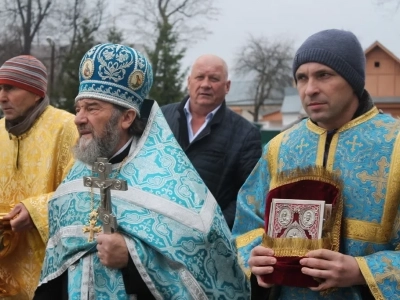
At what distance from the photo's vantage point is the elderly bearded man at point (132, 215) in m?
3.38

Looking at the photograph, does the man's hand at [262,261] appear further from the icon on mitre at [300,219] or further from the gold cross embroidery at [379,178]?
the gold cross embroidery at [379,178]

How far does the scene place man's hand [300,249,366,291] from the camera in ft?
9.08

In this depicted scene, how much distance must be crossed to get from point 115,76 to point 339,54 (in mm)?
1169

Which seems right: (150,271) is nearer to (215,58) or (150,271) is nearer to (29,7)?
(215,58)

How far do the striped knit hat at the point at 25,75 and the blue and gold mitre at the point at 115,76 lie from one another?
1.43m

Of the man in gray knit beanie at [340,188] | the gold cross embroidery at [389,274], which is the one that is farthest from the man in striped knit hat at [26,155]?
the gold cross embroidery at [389,274]

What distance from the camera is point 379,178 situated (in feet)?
9.78

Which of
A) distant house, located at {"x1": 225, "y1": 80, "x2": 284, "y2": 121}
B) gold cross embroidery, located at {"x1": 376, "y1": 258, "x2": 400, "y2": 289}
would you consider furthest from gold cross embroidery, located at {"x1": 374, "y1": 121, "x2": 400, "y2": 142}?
distant house, located at {"x1": 225, "y1": 80, "x2": 284, "y2": 121}

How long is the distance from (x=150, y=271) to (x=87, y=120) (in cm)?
78

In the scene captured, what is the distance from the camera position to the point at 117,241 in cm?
325

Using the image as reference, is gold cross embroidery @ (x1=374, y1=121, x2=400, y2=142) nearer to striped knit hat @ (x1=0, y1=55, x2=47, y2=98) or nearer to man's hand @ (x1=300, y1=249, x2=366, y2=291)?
man's hand @ (x1=300, y1=249, x2=366, y2=291)

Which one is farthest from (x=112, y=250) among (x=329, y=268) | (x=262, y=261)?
(x=329, y=268)

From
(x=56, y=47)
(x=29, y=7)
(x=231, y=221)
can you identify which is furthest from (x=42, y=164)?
(x=56, y=47)

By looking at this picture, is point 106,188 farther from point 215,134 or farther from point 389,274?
point 215,134
